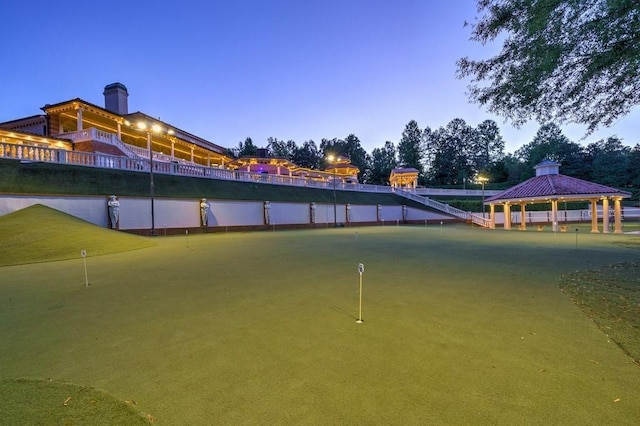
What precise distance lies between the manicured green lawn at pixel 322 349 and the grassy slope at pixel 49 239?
3600 millimetres

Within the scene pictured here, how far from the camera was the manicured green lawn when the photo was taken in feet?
8.89

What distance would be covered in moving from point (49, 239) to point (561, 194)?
36.5 meters

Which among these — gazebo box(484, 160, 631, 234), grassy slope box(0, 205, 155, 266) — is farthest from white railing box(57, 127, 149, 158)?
gazebo box(484, 160, 631, 234)

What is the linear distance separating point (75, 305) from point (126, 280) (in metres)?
2.07

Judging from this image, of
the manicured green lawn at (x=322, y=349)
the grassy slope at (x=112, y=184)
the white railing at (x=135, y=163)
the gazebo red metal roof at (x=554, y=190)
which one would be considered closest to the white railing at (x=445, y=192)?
the white railing at (x=135, y=163)

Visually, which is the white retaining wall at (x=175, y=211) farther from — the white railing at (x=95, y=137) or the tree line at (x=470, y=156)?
the tree line at (x=470, y=156)

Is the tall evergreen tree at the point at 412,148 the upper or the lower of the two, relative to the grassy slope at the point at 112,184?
upper

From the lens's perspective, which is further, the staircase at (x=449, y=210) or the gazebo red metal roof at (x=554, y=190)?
the staircase at (x=449, y=210)

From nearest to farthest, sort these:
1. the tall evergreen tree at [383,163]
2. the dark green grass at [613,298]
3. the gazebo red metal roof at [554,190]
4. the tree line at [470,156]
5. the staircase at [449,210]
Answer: the dark green grass at [613,298] < the gazebo red metal roof at [554,190] < the staircase at [449,210] < the tree line at [470,156] < the tall evergreen tree at [383,163]

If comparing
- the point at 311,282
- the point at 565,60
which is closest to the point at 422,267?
the point at 311,282

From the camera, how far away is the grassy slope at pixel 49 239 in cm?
1087

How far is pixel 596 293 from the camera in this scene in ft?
22.0

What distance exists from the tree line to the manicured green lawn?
59.2m

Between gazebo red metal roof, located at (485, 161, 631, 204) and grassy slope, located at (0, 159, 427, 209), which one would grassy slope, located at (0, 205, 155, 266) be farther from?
gazebo red metal roof, located at (485, 161, 631, 204)
